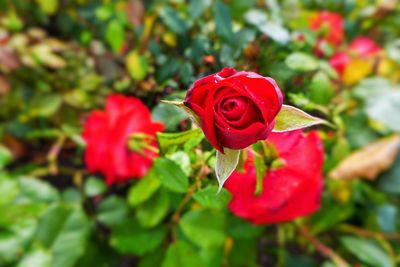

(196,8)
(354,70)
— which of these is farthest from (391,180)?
(196,8)

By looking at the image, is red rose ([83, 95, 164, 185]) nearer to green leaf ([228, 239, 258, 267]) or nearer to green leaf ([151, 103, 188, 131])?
green leaf ([151, 103, 188, 131])

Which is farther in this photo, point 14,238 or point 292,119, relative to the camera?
point 14,238

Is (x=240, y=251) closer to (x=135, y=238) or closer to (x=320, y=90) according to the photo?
(x=135, y=238)

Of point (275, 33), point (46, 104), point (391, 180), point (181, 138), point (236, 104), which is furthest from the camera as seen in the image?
point (46, 104)

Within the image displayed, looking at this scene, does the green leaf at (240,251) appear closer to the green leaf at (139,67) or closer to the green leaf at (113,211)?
the green leaf at (113,211)

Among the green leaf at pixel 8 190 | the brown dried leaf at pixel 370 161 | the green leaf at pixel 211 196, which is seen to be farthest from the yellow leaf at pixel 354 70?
the green leaf at pixel 8 190

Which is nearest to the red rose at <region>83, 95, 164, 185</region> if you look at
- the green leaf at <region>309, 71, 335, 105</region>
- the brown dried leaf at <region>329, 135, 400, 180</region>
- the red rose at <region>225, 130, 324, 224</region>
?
the red rose at <region>225, 130, 324, 224</region>
